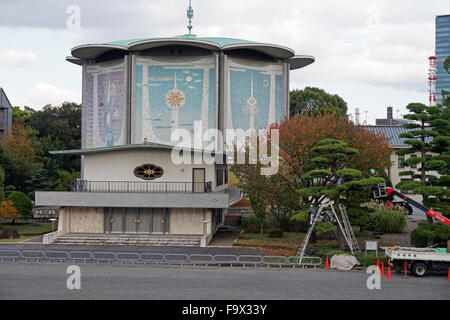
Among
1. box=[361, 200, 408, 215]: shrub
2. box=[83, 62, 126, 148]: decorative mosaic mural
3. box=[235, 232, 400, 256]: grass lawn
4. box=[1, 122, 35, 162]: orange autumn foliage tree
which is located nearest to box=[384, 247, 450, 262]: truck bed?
box=[235, 232, 400, 256]: grass lawn

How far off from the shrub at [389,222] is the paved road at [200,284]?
17431 millimetres

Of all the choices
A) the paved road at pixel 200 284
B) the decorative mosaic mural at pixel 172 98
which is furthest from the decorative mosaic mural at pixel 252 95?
the paved road at pixel 200 284

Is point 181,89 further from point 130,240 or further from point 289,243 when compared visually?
point 289,243

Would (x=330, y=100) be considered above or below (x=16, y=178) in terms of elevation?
above

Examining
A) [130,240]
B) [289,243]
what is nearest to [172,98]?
[130,240]

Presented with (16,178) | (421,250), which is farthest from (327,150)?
(16,178)

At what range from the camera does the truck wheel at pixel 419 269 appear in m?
28.0

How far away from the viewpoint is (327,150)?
1447 inches

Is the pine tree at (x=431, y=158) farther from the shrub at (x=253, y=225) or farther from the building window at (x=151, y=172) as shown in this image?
the building window at (x=151, y=172)

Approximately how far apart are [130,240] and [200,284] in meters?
14.6

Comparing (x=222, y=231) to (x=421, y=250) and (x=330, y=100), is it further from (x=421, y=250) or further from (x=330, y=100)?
(x=330, y=100)

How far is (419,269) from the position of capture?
28.0 m

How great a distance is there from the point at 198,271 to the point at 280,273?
13.8 ft

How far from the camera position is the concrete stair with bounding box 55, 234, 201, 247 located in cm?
3841
